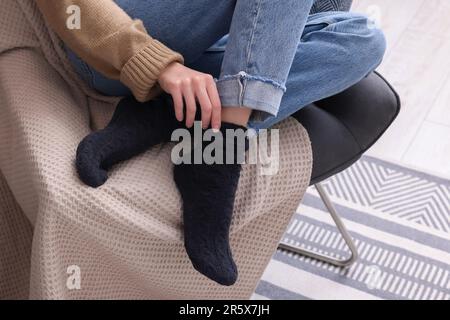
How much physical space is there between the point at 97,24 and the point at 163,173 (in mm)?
223

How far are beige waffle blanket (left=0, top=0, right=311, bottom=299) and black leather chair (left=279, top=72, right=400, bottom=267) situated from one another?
0.13ft

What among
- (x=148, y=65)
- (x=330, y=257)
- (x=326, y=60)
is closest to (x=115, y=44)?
(x=148, y=65)

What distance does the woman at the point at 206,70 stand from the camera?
86 centimetres

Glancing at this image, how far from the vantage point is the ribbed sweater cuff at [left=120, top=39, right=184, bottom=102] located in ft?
2.89

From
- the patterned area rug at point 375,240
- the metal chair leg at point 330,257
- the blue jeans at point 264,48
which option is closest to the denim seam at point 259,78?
the blue jeans at point 264,48

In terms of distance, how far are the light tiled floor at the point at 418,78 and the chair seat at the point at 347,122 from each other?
0.34 metres

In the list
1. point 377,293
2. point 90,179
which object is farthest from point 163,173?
point 377,293

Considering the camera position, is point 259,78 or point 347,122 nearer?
point 259,78

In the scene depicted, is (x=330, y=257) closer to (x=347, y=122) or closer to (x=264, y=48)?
(x=347, y=122)

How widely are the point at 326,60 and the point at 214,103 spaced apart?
0.19 metres

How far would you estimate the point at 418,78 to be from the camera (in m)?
1.73

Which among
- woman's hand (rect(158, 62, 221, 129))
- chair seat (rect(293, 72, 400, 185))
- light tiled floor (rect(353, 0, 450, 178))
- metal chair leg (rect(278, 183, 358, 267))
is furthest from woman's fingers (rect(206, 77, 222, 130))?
light tiled floor (rect(353, 0, 450, 178))

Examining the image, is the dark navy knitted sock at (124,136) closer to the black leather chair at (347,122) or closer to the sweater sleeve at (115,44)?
the sweater sleeve at (115,44)

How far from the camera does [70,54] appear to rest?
103cm
